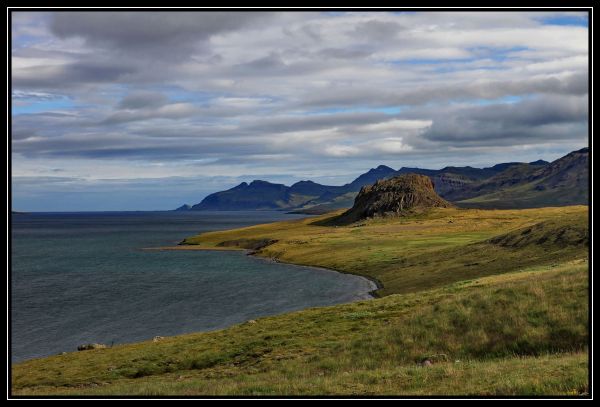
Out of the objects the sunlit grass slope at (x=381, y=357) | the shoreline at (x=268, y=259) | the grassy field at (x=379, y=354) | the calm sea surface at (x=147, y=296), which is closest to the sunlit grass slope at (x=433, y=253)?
the shoreline at (x=268, y=259)

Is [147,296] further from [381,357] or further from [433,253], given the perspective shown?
[381,357]

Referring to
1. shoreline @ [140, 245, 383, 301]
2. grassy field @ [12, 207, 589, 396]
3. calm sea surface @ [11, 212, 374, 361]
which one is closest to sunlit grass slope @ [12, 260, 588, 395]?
grassy field @ [12, 207, 589, 396]

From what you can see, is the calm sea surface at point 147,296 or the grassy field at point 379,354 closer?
the grassy field at point 379,354

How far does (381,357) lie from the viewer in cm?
3111

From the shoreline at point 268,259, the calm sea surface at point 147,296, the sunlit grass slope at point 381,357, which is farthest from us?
the shoreline at point 268,259

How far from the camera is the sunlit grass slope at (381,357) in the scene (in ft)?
74.7

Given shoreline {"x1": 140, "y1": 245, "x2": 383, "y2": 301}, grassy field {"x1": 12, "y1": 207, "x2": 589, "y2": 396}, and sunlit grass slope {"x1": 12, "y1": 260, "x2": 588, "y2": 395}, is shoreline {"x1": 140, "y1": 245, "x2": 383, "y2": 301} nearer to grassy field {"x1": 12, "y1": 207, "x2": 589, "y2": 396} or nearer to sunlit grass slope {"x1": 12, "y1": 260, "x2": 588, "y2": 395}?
grassy field {"x1": 12, "y1": 207, "x2": 589, "y2": 396}

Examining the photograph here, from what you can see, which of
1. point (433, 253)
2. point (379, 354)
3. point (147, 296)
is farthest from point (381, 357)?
point (433, 253)

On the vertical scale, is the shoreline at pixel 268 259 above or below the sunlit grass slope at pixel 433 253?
below

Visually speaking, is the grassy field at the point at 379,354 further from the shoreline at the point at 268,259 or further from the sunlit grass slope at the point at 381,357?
the shoreline at the point at 268,259
